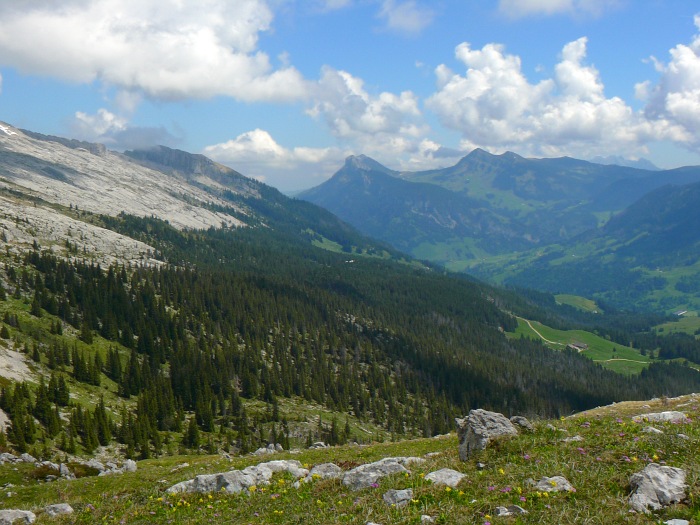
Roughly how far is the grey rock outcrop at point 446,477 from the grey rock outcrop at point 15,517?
67.3 ft

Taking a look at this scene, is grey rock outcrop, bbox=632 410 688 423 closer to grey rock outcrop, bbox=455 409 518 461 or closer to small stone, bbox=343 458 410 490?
grey rock outcrop, bbox=455 409 518 461

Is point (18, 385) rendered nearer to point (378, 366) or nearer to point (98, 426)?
point (98, 426)

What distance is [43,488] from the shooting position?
114 ft

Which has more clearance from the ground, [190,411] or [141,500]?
[141,500]

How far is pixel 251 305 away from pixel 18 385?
120m

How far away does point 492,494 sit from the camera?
56.4ft

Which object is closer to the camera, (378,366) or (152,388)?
(152,388)

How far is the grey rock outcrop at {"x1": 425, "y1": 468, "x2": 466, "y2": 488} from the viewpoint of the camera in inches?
752

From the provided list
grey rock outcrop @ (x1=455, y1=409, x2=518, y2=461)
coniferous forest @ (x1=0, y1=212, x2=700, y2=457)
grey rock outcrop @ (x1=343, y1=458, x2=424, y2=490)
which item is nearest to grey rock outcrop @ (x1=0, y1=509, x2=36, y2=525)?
grey rock outcrop @ (x1=343, y1=458, x2=424, y2=490)

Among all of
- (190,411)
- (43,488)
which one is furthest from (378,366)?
(43,488)

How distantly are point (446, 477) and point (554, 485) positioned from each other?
461cm

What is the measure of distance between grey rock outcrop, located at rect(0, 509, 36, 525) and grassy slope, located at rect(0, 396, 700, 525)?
0.49m

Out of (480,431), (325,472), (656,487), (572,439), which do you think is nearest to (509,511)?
(656,487)

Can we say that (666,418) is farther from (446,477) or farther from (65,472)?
(65,472)
